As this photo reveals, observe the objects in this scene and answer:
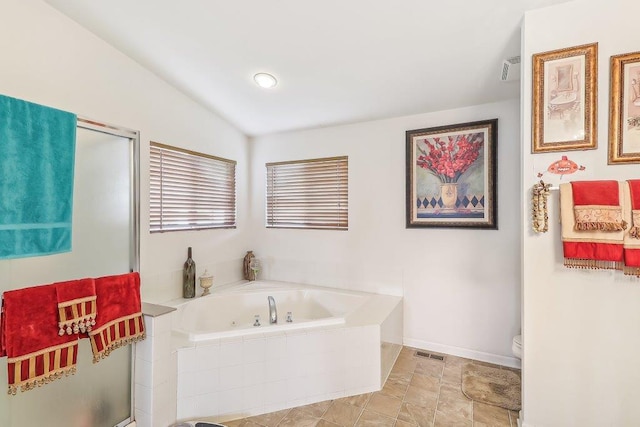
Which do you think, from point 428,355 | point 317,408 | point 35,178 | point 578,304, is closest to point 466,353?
point 428,355

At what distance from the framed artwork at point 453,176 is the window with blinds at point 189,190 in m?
1.89

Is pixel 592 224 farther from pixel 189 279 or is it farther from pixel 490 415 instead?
pixel 189 279

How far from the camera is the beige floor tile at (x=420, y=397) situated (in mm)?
1989

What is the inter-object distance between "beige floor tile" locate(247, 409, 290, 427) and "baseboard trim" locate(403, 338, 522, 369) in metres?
1.37

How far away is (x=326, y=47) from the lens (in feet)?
6.44

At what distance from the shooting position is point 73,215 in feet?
5.23

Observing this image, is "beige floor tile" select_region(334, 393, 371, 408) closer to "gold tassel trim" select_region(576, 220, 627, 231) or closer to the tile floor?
the tile floor

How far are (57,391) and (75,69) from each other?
6.12ft

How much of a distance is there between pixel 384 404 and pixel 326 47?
2397 mm

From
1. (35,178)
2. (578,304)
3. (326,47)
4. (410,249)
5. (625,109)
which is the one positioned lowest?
(578,304)

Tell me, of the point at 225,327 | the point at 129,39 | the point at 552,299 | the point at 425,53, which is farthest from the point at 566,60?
the point at 225,327

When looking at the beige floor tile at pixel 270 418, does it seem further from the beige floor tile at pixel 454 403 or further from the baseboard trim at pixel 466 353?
the baseboard trim at pixel 466 353

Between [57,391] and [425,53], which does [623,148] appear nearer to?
[425,53]

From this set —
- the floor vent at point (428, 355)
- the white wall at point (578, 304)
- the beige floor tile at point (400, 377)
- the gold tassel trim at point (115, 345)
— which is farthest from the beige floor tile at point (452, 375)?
the gold tassel trim at point (115, 345)
